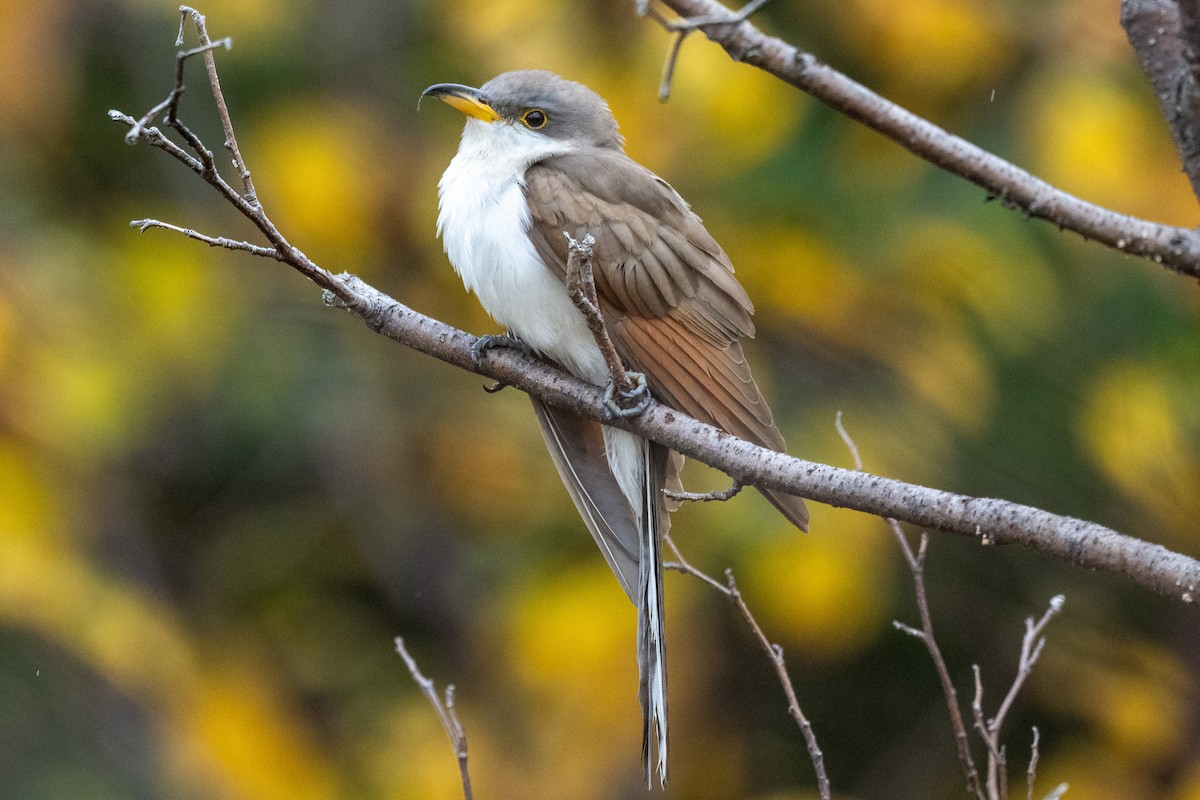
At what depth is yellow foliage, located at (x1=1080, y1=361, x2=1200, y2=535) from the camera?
419cm

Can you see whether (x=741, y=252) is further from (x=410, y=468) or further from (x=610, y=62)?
(x=410, y=468)

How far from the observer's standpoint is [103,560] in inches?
221

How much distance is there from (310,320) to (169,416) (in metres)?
0.78

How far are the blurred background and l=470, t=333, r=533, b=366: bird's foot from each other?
4.91 ft

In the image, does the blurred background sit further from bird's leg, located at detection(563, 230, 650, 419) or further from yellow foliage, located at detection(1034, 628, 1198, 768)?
bird's leg, located at detection(563, 230, 650, 419)

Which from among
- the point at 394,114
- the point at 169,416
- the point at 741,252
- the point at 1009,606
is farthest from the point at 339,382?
the point at 1009,606

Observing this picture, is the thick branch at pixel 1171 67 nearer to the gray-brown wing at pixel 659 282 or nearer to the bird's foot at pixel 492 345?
the gray-brown wing at pixel 659 282

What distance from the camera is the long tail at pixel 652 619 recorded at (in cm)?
293

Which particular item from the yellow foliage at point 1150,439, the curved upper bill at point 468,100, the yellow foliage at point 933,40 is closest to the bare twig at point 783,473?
the curved upper bill at point 468,100

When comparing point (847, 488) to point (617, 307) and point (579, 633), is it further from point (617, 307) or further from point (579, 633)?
point (579, 633)

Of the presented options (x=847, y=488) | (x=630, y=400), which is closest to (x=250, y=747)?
(x=630, y=400)

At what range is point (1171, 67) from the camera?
1898 millimetres

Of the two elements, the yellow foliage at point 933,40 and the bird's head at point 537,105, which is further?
the yellow foliage at point 933,40

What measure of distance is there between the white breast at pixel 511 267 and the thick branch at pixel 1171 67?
1702 millimetres
